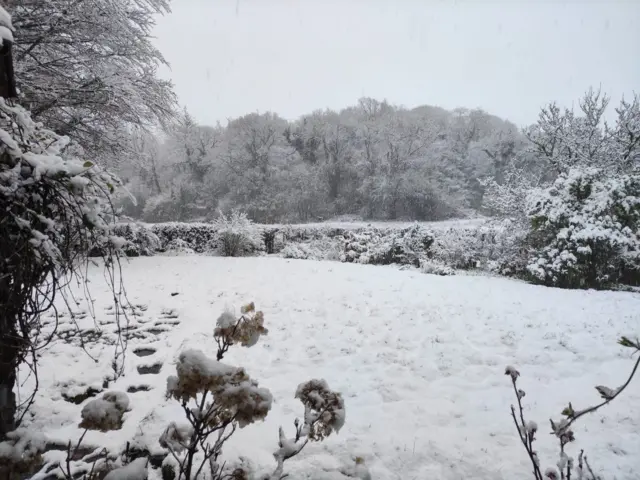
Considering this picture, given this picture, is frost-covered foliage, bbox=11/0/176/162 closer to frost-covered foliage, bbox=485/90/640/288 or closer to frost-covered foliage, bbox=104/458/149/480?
frost-covered foliage, bbox=104/458/149/480

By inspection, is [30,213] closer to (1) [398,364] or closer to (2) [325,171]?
(1) [398,364]

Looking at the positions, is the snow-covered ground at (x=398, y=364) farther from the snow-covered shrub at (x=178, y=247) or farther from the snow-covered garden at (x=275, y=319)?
the snow-covered shrub at (x=178, y=247)

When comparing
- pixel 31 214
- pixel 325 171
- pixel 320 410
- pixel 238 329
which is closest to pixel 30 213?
pixel 31 214

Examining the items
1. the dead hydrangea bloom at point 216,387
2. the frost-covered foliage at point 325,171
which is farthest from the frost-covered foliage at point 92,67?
the frost-covered foliage at point 325,171

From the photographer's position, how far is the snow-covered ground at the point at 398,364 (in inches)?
111

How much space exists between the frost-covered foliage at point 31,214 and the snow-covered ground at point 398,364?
1.44m

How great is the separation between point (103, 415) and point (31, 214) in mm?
927

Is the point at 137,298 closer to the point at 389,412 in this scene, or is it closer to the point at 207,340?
the point at 207,340

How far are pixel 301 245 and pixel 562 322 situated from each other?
847 centimetres

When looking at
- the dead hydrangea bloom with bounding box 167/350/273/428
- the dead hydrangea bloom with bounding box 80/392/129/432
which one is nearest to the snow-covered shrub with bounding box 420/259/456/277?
the dead hydrangea bloom with bounding box 167/350/273/428

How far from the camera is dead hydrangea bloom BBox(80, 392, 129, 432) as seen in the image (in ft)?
4.07

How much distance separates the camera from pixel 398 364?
4.20 metres

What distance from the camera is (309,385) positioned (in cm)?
153

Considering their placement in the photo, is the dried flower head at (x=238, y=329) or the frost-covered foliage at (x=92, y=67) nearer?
the dried flower head at (x=238, y=329)
